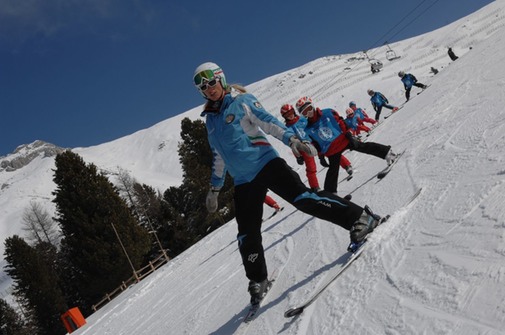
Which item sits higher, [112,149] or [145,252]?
[112,149]

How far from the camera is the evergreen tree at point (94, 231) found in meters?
30.0

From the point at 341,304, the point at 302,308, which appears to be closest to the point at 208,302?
the point at 302,308

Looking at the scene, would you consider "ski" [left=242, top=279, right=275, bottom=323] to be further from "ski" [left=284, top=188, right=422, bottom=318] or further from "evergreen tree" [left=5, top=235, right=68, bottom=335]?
"evergreen tree" [left=5, top=235, right=68, bottom=335]

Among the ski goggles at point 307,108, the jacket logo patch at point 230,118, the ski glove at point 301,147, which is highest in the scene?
the ski goggles at point 307,108

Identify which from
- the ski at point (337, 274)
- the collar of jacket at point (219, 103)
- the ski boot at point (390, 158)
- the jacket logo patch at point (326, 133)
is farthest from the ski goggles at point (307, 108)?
the ski at point (337, 274)

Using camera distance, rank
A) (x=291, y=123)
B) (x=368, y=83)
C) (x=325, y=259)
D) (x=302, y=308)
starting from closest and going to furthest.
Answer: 1. (x=302, y=308)
2. (x=325, y=259)
3. (x=291, y=123)
4. (x=368, y=83)

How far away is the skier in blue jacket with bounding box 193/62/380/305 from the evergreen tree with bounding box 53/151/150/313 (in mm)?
27349

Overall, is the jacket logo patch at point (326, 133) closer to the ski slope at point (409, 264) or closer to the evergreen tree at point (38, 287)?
the ski slope at point (409, 264)

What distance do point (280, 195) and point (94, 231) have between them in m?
29.8

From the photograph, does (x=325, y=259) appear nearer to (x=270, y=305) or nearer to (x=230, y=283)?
(x=270, y=305)

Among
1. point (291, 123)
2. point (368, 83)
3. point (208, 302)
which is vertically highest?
point (368, 83)

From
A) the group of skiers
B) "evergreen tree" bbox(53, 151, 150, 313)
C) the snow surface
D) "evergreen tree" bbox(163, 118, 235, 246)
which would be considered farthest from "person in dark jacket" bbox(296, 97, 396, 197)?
"evergreen tree" bbox(163, 118, 235, 246)

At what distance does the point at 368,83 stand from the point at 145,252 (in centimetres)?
2854

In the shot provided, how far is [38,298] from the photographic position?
1373 inches
